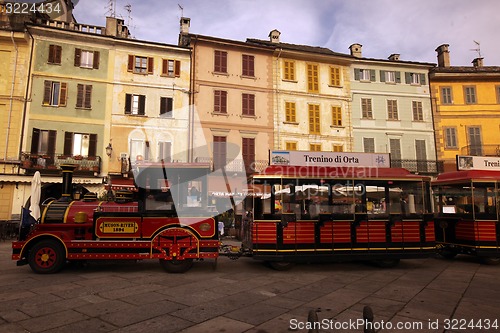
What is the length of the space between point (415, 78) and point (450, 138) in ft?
19.1

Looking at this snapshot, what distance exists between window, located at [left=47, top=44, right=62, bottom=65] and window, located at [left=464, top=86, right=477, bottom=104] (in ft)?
103

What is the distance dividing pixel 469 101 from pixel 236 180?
68.7 feet

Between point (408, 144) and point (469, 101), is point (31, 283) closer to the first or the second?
point (408, 144)

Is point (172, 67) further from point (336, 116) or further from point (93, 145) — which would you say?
point (336, 116)

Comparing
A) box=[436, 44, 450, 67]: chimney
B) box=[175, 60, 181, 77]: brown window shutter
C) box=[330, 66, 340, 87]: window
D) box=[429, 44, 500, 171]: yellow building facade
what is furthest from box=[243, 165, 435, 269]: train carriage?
box=[436, 44, 450, 67]: chimney

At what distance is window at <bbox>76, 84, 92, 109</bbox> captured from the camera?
21328 millimetres

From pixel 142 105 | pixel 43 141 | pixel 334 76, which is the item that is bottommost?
pixel 43 141

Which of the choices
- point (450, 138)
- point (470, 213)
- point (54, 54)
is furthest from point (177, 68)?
point (450, 138)

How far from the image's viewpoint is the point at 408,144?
2662 centimetres

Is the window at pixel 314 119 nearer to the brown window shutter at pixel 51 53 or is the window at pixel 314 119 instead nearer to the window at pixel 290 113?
the window at pixel 290 113

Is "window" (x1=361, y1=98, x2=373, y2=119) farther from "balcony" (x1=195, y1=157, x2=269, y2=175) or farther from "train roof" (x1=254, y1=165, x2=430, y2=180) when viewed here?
"train roof" (x1=254, y1=165, x2=430, y2=180)

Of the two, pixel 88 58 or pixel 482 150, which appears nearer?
pixel 88 58

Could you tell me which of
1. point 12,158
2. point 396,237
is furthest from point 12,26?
point 396,237

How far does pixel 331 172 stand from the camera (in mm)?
9906
